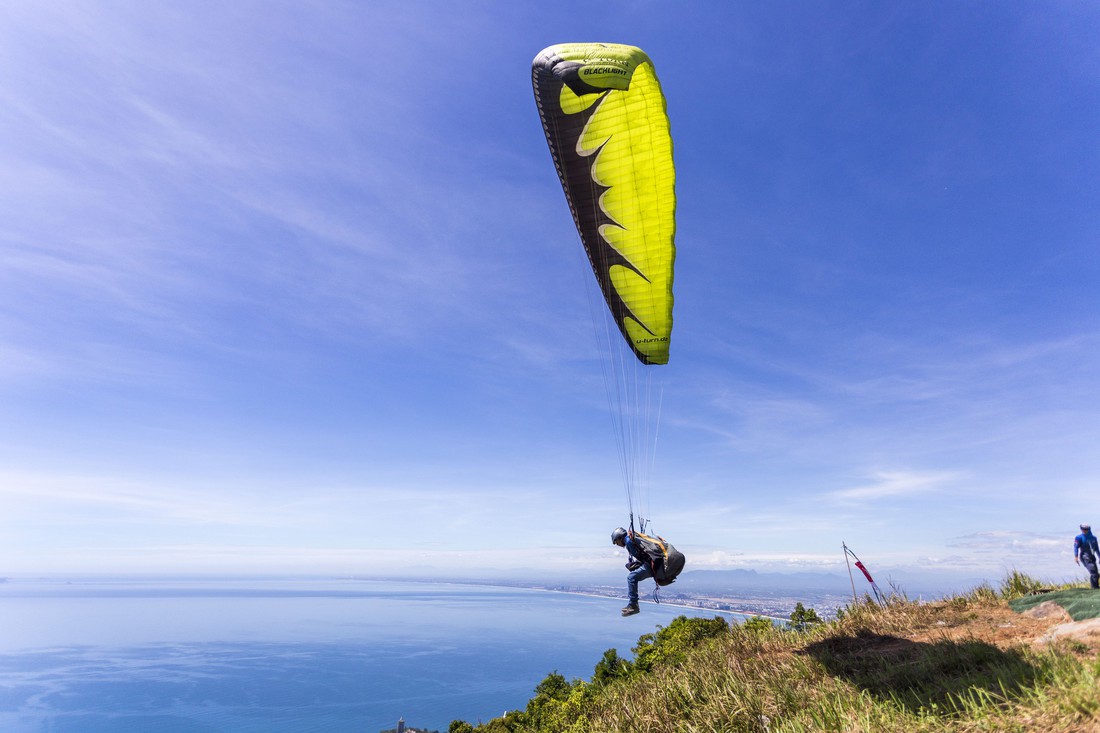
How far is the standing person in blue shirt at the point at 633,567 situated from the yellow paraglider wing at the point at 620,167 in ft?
12.5

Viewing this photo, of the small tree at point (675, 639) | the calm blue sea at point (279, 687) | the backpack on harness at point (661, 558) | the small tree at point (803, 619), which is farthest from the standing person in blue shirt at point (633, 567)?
the calm blue sea at point (279, 687)

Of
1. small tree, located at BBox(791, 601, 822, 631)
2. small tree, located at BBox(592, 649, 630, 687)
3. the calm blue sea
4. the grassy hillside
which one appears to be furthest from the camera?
the calm blue sea

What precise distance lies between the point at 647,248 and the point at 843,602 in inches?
399

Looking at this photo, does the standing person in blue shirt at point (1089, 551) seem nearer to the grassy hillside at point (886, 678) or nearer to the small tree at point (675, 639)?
the grassy hillside at point (886, 678)

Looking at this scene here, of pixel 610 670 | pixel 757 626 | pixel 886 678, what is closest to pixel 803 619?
pixel 757 626

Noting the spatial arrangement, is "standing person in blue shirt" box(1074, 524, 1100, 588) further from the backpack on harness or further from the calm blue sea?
the calm blue sea

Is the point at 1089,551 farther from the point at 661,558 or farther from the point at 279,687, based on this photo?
the point at 279,687

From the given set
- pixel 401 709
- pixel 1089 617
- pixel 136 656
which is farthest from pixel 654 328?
pixel 136 656

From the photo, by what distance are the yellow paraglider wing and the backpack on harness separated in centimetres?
378

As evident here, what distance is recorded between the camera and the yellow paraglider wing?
9.34 meters

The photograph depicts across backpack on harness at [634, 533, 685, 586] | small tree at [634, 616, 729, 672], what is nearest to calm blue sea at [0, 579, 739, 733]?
small tree at [634, 616, 729, 672]

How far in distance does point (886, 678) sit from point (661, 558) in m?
3.77

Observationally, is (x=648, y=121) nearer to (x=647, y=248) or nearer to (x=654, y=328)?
(x=647, y=248)

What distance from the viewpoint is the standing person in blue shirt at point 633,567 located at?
9469mm
